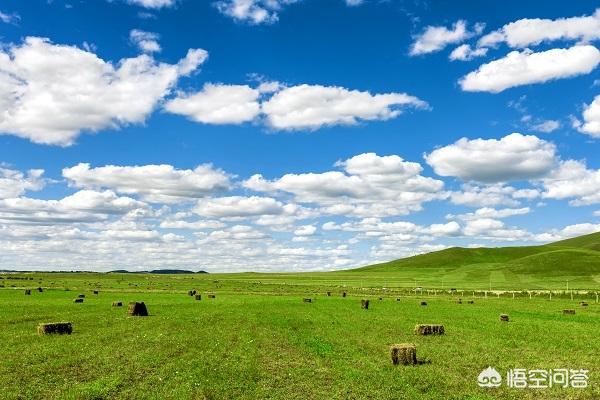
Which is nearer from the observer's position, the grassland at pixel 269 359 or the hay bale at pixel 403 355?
the grassland at pixel 269 359

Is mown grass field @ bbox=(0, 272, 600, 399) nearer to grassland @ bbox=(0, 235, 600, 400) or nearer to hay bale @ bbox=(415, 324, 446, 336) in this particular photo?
grassland @ bbox=(0, 235, 600, 400)

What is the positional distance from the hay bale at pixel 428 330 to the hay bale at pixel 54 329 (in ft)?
71.8

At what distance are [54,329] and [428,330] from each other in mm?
23426

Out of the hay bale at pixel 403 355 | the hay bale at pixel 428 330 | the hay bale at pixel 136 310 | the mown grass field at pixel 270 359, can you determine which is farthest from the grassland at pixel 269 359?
the hay bale at pixel 136 310

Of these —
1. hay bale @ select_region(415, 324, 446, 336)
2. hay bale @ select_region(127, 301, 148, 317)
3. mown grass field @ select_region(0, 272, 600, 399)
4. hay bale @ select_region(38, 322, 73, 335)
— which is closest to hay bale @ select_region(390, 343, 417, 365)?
mown grass field @ select_region(0, 272, 600, 399)

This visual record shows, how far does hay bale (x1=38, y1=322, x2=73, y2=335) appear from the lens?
3347cm

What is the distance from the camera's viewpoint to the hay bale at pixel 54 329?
33469mm

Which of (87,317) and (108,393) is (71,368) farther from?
(87,317)

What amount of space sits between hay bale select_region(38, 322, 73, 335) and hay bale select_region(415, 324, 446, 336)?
2190 cm

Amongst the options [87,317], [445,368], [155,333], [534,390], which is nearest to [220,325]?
[155,333]

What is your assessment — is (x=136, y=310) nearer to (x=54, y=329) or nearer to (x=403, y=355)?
(x=54, y=329)

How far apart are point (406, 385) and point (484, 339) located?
1580 cm

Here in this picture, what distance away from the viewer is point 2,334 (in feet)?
109

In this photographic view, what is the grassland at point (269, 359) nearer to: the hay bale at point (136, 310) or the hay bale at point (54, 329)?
the hay bale at point (54, 329)
